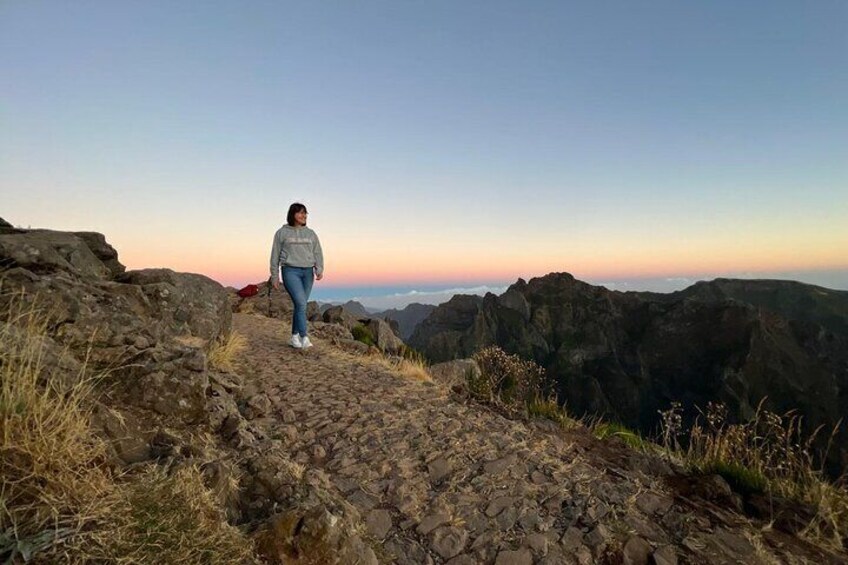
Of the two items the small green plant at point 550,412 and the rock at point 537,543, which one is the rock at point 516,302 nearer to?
the small green plant at point 550,412

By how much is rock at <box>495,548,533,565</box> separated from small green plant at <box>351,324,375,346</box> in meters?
13.4

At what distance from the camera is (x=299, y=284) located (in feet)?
34.6

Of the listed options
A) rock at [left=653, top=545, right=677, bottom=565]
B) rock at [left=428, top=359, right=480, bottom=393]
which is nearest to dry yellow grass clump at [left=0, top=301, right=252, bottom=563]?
rock at [left=653, top=545, right=677, bottom=565]

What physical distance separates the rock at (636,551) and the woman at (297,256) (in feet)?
28.3

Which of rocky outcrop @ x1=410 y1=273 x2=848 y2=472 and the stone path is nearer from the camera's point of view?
the stone path

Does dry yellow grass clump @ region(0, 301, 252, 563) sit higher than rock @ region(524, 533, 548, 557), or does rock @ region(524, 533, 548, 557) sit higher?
dry yellow grass clump @ region(0, 301, 252, 563)

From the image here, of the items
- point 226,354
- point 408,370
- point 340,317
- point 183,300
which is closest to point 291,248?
point 183,300

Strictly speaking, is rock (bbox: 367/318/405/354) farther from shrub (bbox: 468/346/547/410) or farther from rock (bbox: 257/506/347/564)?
rock (bbox: 257/506/347/564)

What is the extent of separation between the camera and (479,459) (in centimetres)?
498

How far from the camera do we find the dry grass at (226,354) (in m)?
7.67

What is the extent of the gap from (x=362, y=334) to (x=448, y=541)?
561 inches

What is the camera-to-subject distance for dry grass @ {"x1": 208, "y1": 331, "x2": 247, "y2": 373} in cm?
767

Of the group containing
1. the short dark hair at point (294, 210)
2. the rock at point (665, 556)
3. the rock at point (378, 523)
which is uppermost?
the short dark hair at point (294, 210)

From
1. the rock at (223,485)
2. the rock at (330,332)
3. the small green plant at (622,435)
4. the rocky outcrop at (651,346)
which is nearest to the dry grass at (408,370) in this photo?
the small green plant at (622,435)
